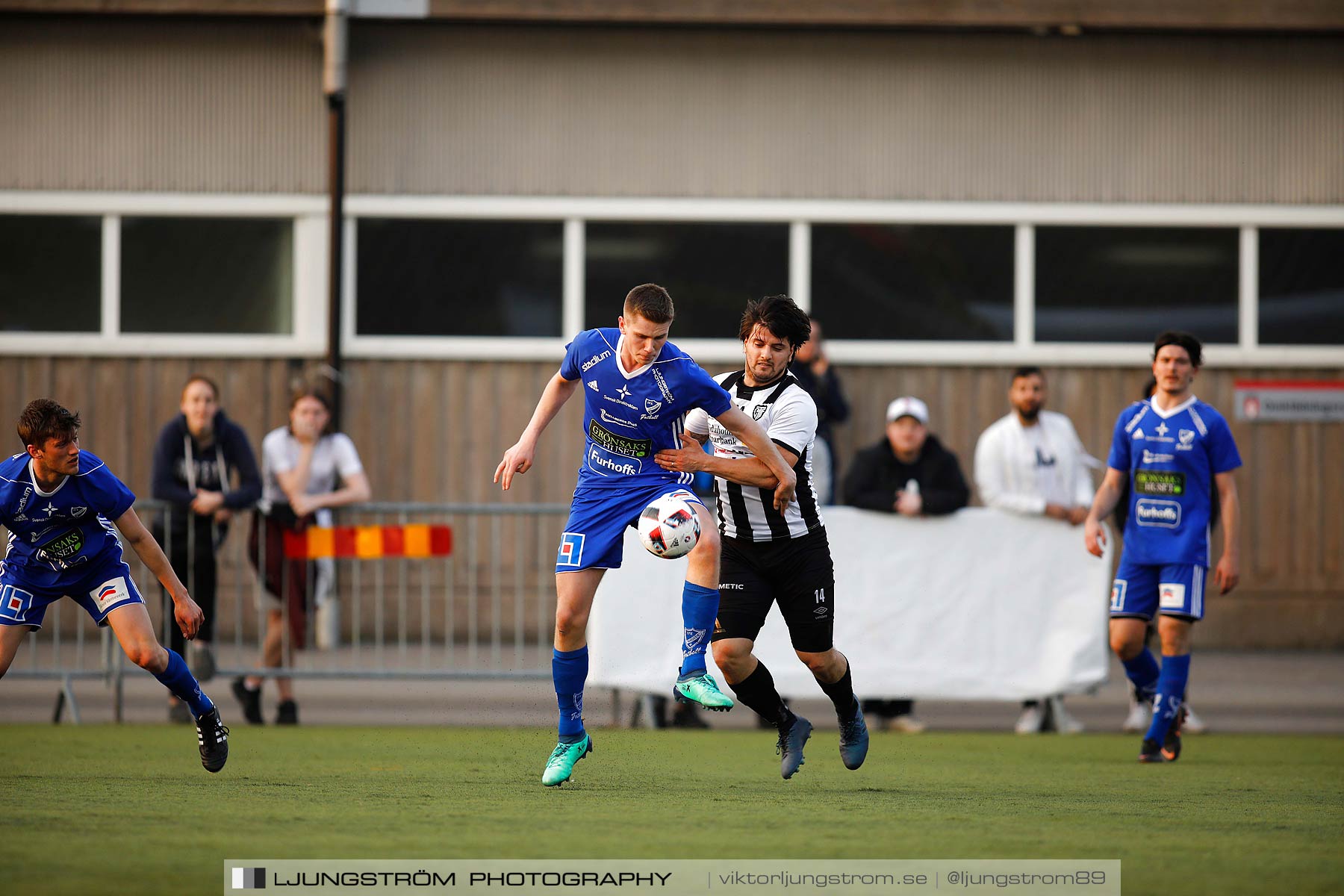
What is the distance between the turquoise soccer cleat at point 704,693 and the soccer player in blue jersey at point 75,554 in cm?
218

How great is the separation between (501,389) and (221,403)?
2497mm

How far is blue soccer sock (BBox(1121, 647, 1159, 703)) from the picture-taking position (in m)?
9.31

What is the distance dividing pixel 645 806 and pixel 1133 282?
9879 mm

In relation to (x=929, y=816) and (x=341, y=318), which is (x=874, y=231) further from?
(x=929, y=816)

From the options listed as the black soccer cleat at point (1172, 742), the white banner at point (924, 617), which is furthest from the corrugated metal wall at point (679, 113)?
the black soccer cleat at point (1172, 742)

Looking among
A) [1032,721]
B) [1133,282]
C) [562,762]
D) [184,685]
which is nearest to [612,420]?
[562,762]

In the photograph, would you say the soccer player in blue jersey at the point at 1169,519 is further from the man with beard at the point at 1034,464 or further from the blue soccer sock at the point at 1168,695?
the man with beard at the point at 1034,464

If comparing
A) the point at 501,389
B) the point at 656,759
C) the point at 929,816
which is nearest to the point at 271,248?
the point at 501,389

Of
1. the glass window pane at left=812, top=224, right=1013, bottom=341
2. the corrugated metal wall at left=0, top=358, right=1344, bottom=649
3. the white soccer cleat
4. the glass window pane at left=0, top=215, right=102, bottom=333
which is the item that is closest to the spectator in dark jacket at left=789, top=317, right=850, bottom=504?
the glass window pane at left=812, top=224, right=1013, bottom=341

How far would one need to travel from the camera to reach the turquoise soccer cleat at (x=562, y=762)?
278 inches

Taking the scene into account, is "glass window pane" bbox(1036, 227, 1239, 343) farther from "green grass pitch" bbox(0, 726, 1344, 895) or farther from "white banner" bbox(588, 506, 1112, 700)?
"green grass pitch" bbox(0, 726, 1344, 895)

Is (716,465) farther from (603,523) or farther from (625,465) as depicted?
(603,523)

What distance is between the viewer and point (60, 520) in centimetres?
732

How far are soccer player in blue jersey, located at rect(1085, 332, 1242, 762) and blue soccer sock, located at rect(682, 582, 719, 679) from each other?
9.60 feet
